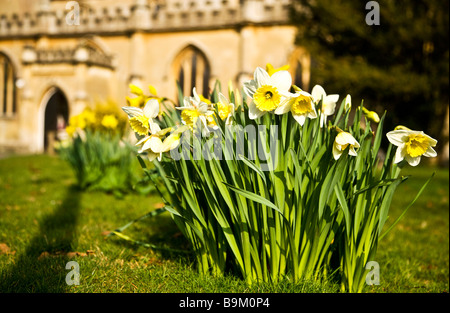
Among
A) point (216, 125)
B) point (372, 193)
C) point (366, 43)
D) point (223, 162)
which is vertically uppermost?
point (366, 43)

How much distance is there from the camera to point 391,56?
35.6 feet

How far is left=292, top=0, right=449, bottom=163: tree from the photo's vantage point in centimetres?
1019

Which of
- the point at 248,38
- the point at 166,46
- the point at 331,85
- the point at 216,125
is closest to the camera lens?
the point at 216,125

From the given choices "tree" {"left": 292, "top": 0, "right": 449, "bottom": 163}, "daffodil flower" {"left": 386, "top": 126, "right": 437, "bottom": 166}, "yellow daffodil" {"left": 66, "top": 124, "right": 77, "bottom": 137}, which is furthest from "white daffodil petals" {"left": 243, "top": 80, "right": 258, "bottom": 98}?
"tree" {"left": 292, "top": 0, "right": 449, "bottom": 163}

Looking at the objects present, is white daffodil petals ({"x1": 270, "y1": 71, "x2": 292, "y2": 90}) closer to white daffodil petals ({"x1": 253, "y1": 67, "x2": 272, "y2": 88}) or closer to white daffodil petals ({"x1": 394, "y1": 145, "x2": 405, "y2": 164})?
white daffodil petals ({"x1": 253, "y1": 67, "x2": 272, "y2": 88})

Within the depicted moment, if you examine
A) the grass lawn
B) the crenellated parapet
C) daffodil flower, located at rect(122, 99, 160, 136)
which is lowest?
the grass lawn

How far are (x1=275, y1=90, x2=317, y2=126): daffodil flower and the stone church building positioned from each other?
13.5 m

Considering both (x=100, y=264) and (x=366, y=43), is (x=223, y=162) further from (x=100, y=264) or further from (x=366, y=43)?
(x=366, y=43)

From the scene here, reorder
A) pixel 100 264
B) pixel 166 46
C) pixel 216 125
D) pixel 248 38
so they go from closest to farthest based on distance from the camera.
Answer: pixel 216 125
pixel 100 264
pixel 248 38
pixel 166 46

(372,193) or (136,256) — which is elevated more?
(372,193)
